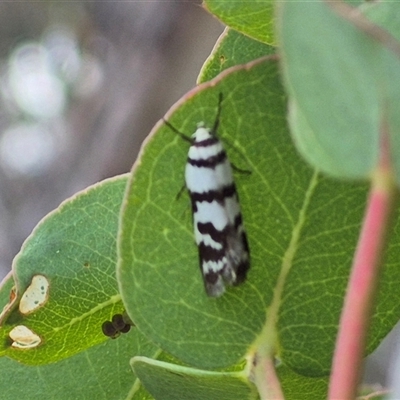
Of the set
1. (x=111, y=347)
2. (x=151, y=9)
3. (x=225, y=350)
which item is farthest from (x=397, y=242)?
(x=151, y=9)

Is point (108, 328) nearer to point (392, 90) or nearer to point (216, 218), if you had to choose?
point (216, 218)

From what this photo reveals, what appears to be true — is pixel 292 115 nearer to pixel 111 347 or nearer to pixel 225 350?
pixel 225 350

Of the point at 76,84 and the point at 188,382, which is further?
the point at 76,84

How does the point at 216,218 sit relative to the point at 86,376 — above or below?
above

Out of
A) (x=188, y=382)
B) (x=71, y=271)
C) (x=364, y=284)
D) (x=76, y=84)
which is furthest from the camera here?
(x=76, y=84)

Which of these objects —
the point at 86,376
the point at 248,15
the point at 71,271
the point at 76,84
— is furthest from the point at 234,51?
the point at 76,84

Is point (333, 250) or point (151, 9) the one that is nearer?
point (333, 250)

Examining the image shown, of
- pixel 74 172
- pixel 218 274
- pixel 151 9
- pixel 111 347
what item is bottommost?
pixel 74 172
